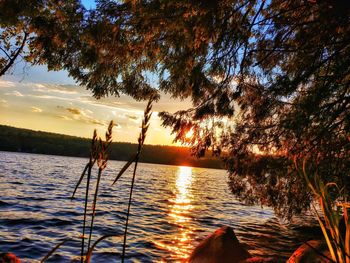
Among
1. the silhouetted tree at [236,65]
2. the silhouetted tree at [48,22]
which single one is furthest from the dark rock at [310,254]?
the silhouetted tree at [48,22]

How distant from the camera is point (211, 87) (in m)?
8.77

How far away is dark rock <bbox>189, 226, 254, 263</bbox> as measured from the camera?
866cm

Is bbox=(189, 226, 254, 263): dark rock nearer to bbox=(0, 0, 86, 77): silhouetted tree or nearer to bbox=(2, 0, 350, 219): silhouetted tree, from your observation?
bbox=(2, 0, 350, 219): silhouetted tree

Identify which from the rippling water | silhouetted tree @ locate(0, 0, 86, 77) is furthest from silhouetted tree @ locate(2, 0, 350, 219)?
the rippling water

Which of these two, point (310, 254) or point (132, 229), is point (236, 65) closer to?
point (310, 254)

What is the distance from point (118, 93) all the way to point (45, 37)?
2310 millimetres

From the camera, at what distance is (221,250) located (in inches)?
348

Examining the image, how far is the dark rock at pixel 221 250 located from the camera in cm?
866

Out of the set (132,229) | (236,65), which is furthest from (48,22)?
(132,229)

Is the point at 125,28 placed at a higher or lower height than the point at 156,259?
higher

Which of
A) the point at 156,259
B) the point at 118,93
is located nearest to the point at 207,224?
the point at 156,259

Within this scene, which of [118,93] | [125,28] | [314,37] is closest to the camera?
[125,28]

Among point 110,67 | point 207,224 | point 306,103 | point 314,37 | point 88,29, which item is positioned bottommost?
point 207,224

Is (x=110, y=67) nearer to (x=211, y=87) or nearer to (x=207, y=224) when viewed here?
(x=211, y=87)
